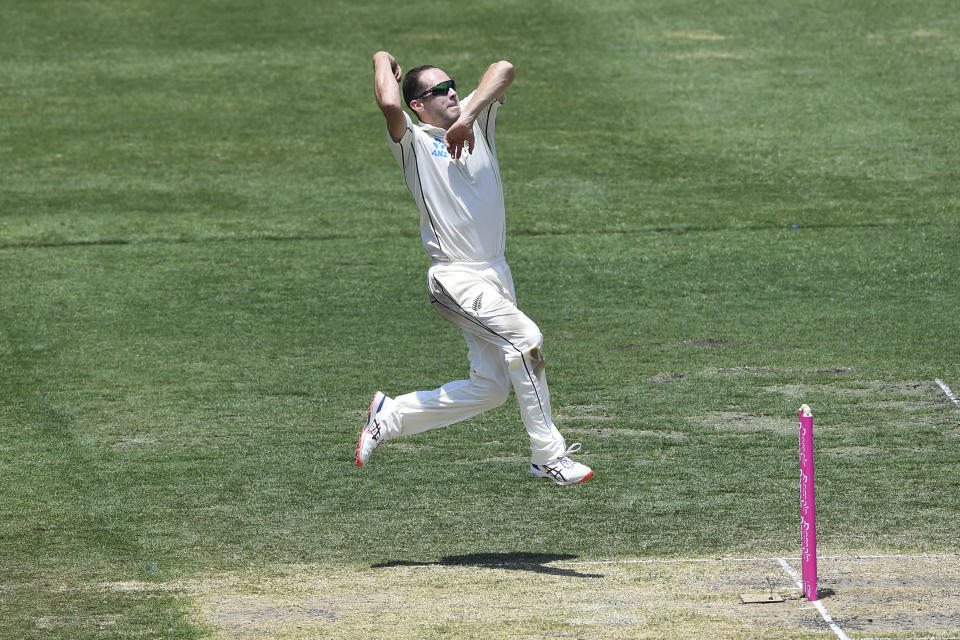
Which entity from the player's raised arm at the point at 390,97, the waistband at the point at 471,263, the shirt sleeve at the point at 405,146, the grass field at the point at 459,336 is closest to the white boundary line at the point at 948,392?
the grass field at the point at 459,336

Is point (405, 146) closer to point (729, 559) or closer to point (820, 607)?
point (729, 559)

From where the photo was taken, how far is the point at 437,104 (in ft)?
24.1

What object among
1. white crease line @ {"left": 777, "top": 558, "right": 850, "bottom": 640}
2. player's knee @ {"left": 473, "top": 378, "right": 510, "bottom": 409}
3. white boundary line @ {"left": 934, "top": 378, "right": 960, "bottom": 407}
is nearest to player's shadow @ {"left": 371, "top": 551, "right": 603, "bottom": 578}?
player's knee @ {"left": 473, "top": 378, "right": 510, "bottom": 409}

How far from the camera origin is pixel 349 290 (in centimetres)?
1353

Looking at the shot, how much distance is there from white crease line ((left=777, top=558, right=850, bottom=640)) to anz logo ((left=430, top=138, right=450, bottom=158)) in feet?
8.48

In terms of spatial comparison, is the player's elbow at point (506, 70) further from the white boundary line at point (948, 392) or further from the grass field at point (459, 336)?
the white boundary line at point (948, 392)

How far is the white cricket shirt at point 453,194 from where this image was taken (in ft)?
23.8

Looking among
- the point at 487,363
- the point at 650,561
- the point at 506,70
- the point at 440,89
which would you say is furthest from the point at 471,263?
the point at 650,561

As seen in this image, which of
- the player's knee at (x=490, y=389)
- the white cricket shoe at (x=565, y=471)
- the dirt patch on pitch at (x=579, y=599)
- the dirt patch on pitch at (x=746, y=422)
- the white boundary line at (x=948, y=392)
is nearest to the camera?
the dirt patch on pitch at (x=579, y=599)

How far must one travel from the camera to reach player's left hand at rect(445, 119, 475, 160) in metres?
7.06

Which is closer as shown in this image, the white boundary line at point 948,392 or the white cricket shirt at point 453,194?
the white cricket shirt at point 453,194

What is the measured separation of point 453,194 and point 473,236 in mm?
232

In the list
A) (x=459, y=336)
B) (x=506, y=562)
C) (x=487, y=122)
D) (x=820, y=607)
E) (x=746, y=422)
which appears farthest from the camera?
(x=459, y=336)

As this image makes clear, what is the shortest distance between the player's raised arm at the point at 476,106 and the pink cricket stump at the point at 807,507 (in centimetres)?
212
